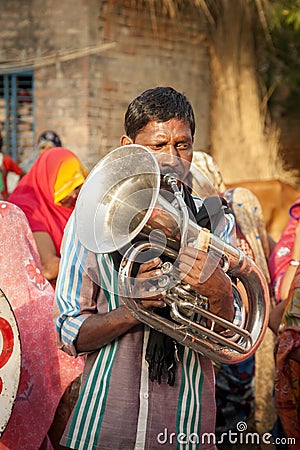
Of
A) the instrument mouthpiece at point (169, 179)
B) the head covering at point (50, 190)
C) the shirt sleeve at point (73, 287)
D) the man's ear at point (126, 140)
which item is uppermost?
the man's ear at point (126, 140)

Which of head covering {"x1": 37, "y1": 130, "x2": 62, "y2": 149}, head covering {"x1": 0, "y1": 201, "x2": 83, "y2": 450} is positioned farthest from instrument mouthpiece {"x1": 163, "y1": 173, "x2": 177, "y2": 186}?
head covering {"x1": 37, "y1": 130, "x2": 62, "y2": 149}

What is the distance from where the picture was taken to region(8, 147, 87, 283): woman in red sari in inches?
160

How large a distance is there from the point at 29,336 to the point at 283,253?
5.38 feet

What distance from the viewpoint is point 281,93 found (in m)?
11.5

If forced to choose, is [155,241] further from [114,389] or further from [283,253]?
[283,253]

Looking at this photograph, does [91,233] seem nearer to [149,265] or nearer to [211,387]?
[149,265]

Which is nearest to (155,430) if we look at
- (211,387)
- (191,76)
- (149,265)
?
(211,387)

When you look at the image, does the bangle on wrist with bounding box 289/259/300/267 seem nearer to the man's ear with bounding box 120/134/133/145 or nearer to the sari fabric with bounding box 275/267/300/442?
the sari fabric with bounding box 275/267/300/442

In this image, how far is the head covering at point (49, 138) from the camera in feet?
23.7

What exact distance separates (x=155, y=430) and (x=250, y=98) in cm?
771

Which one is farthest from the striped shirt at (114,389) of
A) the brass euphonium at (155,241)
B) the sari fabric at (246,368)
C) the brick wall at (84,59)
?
the brick wall at (84,59)

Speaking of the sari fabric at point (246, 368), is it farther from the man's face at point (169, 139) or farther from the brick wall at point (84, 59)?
the brick wall at point (84, 59)

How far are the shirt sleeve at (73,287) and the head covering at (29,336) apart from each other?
70cm

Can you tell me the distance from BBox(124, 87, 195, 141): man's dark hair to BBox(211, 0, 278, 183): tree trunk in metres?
6.91
